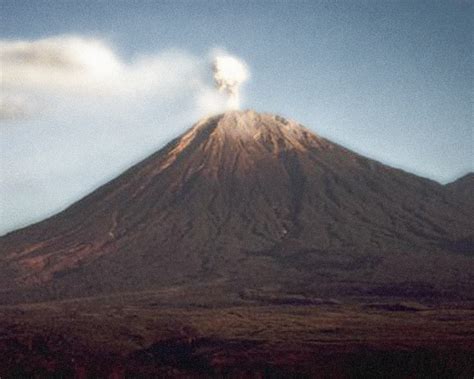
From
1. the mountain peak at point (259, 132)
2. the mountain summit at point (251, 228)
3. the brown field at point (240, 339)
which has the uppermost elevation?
the mountain peak at point (259, 132)

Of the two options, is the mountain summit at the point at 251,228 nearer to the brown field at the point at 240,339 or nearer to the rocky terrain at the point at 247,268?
the rocky terrain at the point at 247,268

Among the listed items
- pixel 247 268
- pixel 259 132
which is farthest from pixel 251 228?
pixel 259 132

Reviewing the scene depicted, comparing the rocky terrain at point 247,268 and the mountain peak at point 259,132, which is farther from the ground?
the mountain peak at point 259,132

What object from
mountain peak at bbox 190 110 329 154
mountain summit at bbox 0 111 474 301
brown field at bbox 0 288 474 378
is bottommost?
brown field at bbox 0 288 474 378

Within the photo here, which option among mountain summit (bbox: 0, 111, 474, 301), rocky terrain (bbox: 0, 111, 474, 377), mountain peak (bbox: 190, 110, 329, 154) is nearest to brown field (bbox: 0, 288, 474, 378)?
Result: rocky terrain (bbox: 0, 111, 474, 377)

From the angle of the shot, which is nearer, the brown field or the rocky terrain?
the brown field

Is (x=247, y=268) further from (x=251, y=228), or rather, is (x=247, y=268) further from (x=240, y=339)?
(x=240, y=339)

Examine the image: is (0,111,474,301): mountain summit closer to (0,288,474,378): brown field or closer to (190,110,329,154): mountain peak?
(190,110,329,154): mountain peak

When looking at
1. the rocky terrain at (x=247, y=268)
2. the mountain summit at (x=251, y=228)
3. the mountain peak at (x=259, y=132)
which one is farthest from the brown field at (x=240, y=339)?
the mountain peak at (x=259, y=132)

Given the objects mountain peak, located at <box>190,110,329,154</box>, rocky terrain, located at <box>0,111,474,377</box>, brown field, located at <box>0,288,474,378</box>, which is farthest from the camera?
mountain peak, located at <box>190,110,329,154</box>

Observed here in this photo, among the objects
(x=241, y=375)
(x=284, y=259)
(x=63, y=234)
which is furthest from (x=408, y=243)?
(x=241, y=375)
